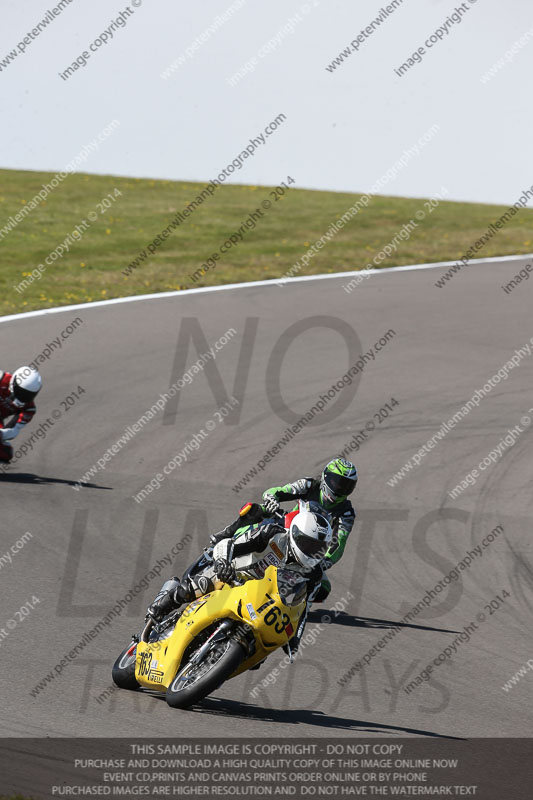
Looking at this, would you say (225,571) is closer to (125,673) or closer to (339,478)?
(125,673)

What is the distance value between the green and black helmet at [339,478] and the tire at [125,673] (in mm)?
2326

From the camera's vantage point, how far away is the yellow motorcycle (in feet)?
23.3

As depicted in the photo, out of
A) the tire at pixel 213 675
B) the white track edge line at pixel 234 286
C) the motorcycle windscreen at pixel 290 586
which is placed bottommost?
the tire at pixel 213 675

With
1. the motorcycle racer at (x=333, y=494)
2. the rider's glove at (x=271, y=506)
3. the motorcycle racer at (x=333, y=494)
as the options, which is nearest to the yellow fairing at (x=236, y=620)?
the rider's glove at (x=271, y=506)

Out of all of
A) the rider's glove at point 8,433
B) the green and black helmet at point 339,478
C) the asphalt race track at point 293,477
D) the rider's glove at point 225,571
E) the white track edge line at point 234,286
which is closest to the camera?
the rider's glove at point 225,571

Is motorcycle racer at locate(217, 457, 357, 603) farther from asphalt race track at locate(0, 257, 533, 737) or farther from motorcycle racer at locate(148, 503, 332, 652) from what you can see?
motorcycle racer at locate(148, 503, 332, 652)

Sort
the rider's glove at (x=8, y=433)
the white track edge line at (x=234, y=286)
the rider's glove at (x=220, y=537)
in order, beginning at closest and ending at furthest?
the rider's glove at (x=220, y=537)
the rider's glove at (x=8, y=433)
the white track edge line at (x=234, y=286)

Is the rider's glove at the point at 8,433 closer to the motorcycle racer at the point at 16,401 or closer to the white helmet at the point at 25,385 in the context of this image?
the motorcycle racer at the point at 16,401

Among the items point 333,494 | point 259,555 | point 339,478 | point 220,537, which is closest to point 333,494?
point 333,494

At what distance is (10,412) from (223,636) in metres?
6.66

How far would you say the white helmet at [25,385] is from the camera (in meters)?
12.7

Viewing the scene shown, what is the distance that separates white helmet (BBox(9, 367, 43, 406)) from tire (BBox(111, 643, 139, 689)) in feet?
17.9
